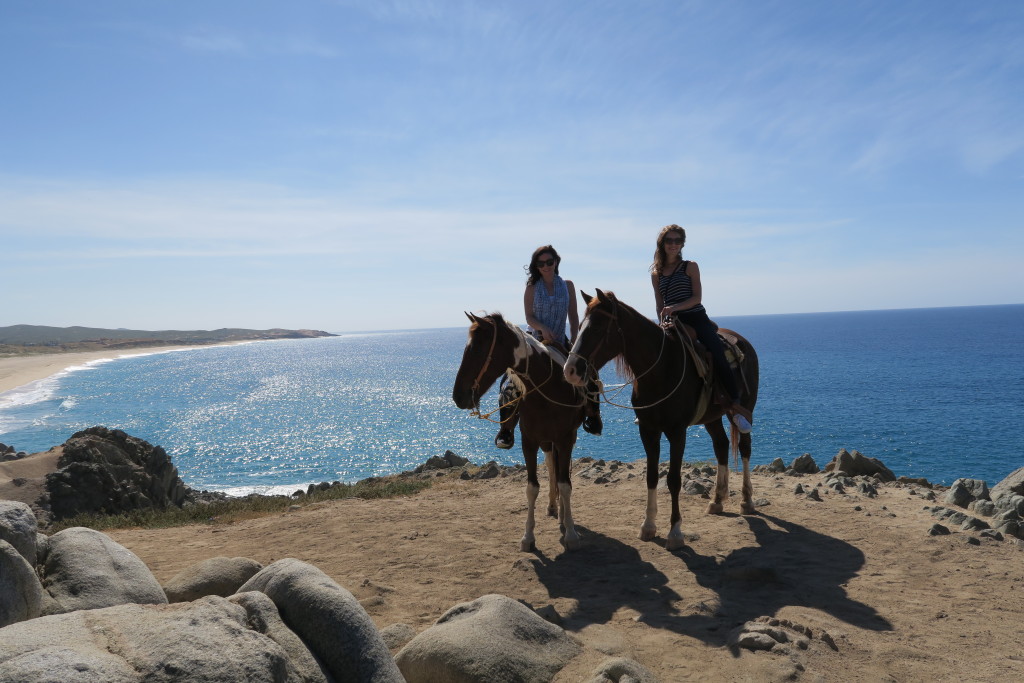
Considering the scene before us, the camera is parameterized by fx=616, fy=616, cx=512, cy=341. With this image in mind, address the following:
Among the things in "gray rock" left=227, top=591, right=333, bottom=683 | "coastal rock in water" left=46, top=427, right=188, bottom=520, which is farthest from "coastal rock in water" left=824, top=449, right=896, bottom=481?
"coastal rock in water" left=46, top=427, right=188, bottom=520

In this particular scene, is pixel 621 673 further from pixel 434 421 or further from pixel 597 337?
pixel 434 421

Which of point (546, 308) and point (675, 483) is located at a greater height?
point (546, 308)

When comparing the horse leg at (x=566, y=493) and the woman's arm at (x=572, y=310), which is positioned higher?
the woman's arm at (x=572, y=310)

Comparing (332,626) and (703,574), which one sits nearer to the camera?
(332,626)

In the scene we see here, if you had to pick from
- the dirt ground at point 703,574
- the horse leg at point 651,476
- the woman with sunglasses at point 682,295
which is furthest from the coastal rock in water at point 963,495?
the horse leg at point 651,476

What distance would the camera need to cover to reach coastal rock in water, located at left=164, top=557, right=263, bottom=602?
6371 mm

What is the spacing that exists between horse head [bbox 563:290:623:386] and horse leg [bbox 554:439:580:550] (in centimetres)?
128

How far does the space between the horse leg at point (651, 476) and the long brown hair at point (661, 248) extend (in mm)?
2215

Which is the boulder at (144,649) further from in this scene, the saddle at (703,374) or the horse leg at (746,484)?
the horse leg at (746,484)

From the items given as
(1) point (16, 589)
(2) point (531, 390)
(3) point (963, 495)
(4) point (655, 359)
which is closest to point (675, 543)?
(4) point (655, 359)

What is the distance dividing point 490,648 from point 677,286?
5.37 m

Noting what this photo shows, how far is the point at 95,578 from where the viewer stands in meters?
5.46

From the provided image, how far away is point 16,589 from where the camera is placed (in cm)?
455

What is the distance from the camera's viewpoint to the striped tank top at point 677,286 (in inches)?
330
